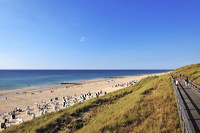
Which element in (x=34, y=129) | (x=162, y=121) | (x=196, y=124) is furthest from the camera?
(x=34, y=129)

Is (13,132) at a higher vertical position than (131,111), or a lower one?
lower

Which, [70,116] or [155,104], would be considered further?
[70,116]

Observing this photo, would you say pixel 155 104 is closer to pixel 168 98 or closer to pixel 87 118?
pixel 168 98

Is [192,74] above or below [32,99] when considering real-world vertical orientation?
above

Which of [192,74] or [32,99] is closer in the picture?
[192,74]

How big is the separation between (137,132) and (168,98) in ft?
14.8

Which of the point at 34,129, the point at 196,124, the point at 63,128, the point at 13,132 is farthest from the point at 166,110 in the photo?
the point at 13,132

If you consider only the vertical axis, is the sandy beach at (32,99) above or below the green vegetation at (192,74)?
below

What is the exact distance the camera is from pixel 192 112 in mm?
5957

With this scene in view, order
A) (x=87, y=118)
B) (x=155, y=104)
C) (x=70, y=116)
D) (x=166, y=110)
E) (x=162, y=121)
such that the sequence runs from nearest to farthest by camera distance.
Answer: (x=162, y=121) < (x=166, y=110) < (x=155, y=104) < (x=87, y=118) < (x=70, y=116)

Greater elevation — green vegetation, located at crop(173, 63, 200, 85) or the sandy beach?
green vegetation, located at crop(173, 63, 200, 85)

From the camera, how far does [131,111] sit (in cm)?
750

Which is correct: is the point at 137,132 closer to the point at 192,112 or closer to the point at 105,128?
the point at 105,128

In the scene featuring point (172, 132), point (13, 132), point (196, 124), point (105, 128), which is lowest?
point (13, 132)
